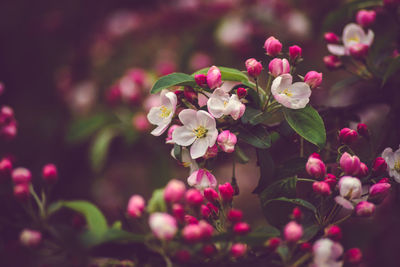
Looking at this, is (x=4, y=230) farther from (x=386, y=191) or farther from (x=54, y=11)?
(x=54, y=11)

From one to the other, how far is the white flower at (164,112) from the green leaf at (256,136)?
0.45 ft

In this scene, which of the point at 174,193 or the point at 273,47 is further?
the point at 273,47

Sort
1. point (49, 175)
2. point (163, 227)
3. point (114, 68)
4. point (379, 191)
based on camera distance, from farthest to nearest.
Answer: point (114, 68) < point (49, 175) < point (379, 191) < point (163, 227)

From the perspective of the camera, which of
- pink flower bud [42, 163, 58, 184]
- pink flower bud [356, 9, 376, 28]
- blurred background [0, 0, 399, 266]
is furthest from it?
blurred background [0, 0, 399, 266]

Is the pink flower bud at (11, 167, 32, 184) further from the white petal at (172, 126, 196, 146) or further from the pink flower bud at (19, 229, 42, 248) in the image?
the white petal at (172, 126, 196, 146)

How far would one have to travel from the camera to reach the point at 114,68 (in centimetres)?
244

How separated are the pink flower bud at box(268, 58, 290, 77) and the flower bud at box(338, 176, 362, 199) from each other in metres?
0.23

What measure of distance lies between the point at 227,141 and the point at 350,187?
8.9 inches

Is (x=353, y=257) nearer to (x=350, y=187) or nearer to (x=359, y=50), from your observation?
(x=350, y=187)

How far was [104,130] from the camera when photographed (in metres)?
1.83

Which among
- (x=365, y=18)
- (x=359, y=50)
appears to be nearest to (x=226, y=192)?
(x=359, y=50)

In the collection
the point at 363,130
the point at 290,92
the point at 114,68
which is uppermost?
the point at 290,92

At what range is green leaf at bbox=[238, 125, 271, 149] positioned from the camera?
2.44ft

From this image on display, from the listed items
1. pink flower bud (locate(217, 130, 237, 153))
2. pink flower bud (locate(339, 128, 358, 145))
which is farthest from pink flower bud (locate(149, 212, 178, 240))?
pink flower bud (locate(339, 128, 358, 145))
